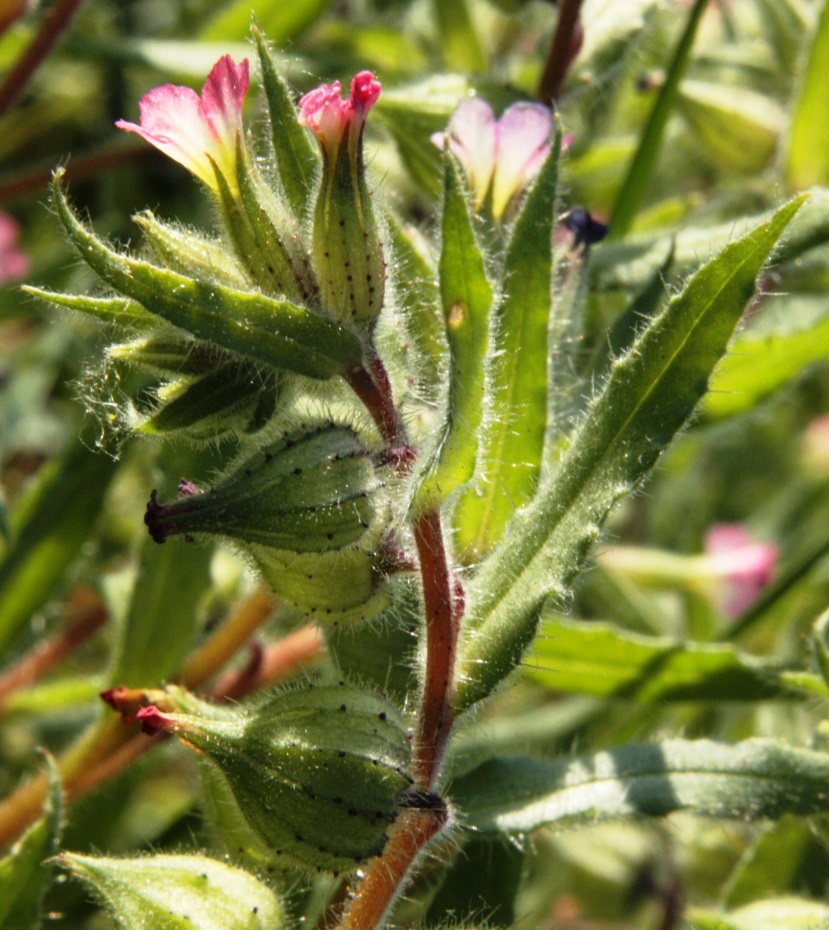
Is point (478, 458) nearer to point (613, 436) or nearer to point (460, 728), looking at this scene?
point (613, 436)

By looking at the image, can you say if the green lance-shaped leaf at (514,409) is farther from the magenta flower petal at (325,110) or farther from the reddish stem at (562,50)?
the reddish stem at (562,50)

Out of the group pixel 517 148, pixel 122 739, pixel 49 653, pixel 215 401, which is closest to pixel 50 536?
pixel 49 653

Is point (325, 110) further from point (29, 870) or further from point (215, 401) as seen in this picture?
point (29, 870)

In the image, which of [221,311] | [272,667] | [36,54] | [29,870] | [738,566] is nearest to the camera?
[221,311]

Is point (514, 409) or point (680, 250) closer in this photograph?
point (514, 409)

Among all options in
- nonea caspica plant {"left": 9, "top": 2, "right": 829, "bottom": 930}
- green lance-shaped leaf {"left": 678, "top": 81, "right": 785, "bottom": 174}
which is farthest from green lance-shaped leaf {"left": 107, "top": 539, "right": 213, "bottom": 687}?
green lance-shaped leaf {"left": 678, "top": 81, "right": 785, "bottom": 174}

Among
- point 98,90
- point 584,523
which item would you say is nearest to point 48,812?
point 584,523
